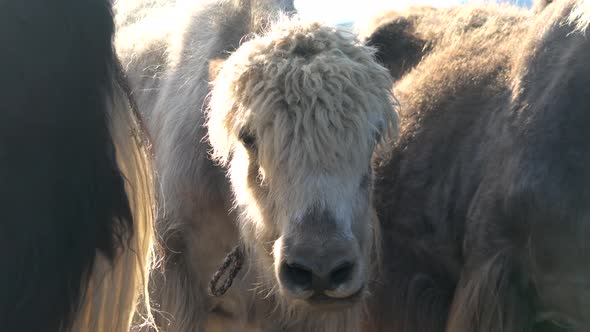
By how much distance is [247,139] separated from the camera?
382 centimetres

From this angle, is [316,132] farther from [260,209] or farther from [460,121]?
[460,121]

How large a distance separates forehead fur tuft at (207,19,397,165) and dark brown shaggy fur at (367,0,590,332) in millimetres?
605

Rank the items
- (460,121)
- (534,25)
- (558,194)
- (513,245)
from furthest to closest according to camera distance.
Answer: (460,121), (534,25), (513,245), (558,194)

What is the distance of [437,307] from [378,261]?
0.43 m

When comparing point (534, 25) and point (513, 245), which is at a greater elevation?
point (534, 25)

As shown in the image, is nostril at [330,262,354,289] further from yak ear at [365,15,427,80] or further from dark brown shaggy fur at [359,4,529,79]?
yak ear at [365,15,427,80]

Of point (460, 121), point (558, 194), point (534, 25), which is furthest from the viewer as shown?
point (460, 121)

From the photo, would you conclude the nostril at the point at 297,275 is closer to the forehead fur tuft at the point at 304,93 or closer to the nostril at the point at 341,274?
the nostril at the point at 341,274

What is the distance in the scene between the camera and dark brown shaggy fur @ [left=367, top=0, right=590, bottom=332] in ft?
11.3

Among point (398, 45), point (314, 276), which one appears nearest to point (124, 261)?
point (314, 276)

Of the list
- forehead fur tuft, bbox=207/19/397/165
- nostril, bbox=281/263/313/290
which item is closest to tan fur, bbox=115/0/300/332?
forehead fur tuft, bbox=207/19/397/165

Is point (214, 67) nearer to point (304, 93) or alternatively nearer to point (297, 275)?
point (304, 93)

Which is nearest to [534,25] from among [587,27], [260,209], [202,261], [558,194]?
[587,27]

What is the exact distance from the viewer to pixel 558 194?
338cm
